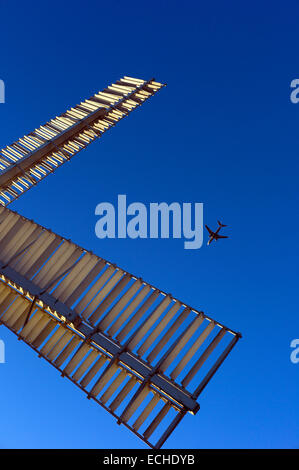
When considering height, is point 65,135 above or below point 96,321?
above

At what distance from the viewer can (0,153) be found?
13000mm

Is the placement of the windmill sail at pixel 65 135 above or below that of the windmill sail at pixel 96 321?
above

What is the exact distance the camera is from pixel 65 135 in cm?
1407

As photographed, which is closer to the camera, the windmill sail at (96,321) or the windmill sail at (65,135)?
the windmill sail at (96,321)

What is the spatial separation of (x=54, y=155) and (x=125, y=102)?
491 centimetres

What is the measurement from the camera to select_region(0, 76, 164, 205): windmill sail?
12570mm

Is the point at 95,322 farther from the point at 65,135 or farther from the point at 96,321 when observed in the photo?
the point at 65,135

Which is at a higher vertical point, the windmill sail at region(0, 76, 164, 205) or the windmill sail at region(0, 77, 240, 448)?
the windmill sail at region(0, 76, 164, 205)

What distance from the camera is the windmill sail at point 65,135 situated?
1257 centimetres

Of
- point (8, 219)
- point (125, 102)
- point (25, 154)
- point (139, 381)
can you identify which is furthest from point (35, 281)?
point (125, 102)

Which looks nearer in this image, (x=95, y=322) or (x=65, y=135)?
(x=95, y=322)

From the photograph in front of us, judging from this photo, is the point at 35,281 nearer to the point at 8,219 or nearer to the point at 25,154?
the point at 8,219

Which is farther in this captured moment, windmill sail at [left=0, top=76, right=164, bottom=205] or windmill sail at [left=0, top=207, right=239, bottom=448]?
windmill sail at [left=0, top=76, right=164, bottom=205]

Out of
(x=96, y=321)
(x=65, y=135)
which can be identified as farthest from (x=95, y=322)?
(x=65, y=135)
